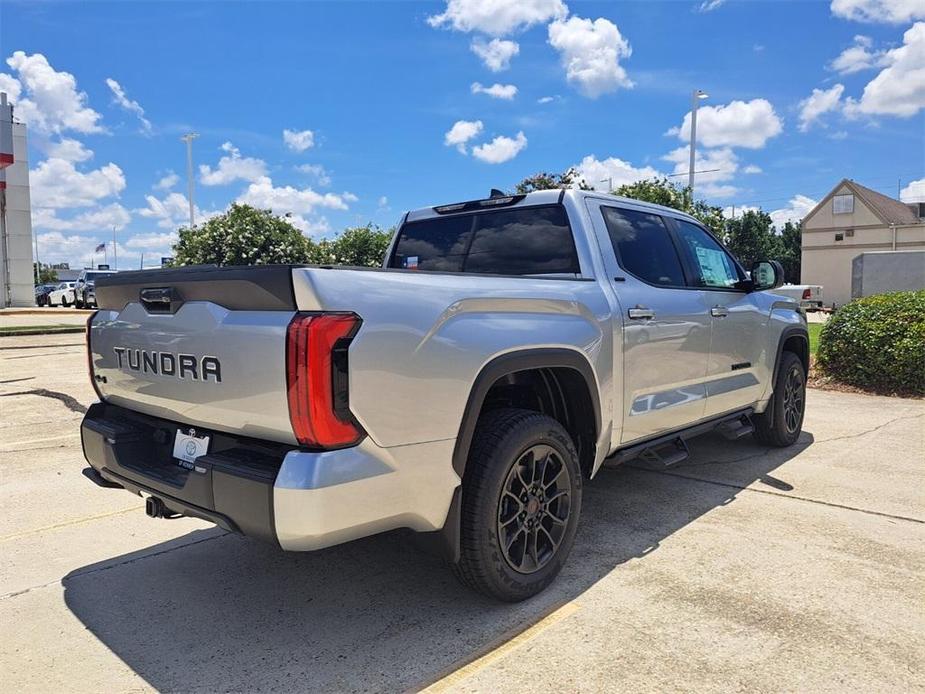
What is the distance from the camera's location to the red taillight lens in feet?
7.57

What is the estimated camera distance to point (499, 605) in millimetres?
3111

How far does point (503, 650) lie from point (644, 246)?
104 inches

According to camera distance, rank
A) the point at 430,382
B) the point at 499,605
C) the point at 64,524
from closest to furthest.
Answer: the point at 430,382, the point at 499,605, the point at 64,524

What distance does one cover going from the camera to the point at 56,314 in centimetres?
2641

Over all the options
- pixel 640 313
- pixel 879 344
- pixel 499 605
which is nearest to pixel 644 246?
pixel 640 313

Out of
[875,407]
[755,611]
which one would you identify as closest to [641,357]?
[755,611]

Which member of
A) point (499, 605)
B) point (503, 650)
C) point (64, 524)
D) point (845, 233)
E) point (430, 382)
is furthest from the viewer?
point (845, 233)

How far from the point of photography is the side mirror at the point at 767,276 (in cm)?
518

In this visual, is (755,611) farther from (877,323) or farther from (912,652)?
(877,323)

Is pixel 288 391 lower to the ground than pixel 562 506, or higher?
higher

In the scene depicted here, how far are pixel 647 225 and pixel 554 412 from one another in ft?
5.10

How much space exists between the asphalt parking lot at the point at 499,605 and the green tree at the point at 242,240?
22896 millimetres

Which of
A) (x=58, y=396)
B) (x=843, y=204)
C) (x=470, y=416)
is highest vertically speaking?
(x=843, y=204)

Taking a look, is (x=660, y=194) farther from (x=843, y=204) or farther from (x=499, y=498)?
(x=843, y=204)
